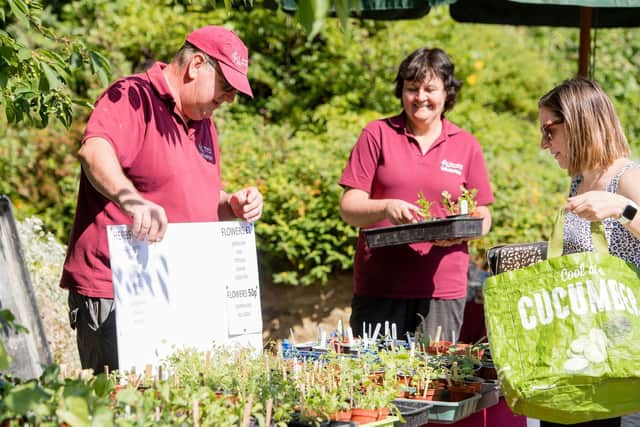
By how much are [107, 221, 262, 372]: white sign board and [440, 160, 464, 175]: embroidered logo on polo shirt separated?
3.78 ft

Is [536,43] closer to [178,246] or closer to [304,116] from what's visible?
[304,116]

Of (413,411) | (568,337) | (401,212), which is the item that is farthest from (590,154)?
(413,411)

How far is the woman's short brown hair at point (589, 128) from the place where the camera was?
2529 mm

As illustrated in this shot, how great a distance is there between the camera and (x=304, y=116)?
7.12 meters

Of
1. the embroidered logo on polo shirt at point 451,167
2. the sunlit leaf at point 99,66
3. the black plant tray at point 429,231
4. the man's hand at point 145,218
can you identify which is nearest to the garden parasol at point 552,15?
the embroidered logo on polo shirt at point 451,167

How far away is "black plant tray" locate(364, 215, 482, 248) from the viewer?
10.5 ft

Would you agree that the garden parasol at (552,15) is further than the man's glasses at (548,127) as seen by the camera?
Yes

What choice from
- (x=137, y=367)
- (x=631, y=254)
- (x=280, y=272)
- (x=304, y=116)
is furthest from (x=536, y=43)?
(x=137, y=367)

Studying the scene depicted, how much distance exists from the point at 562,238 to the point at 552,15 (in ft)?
10.8

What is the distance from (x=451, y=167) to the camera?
11.5 feet

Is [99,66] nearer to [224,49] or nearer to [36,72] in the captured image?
[36,72]

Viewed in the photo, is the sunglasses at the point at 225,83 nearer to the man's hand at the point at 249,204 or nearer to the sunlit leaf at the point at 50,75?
the man's hand at the point at 249,204

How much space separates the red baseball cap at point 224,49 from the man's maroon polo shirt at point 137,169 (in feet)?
0.61

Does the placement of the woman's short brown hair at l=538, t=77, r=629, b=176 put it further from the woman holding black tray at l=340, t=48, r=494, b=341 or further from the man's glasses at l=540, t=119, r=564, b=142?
the woman holding black tray at l=340, t=48, r=494, b=341
